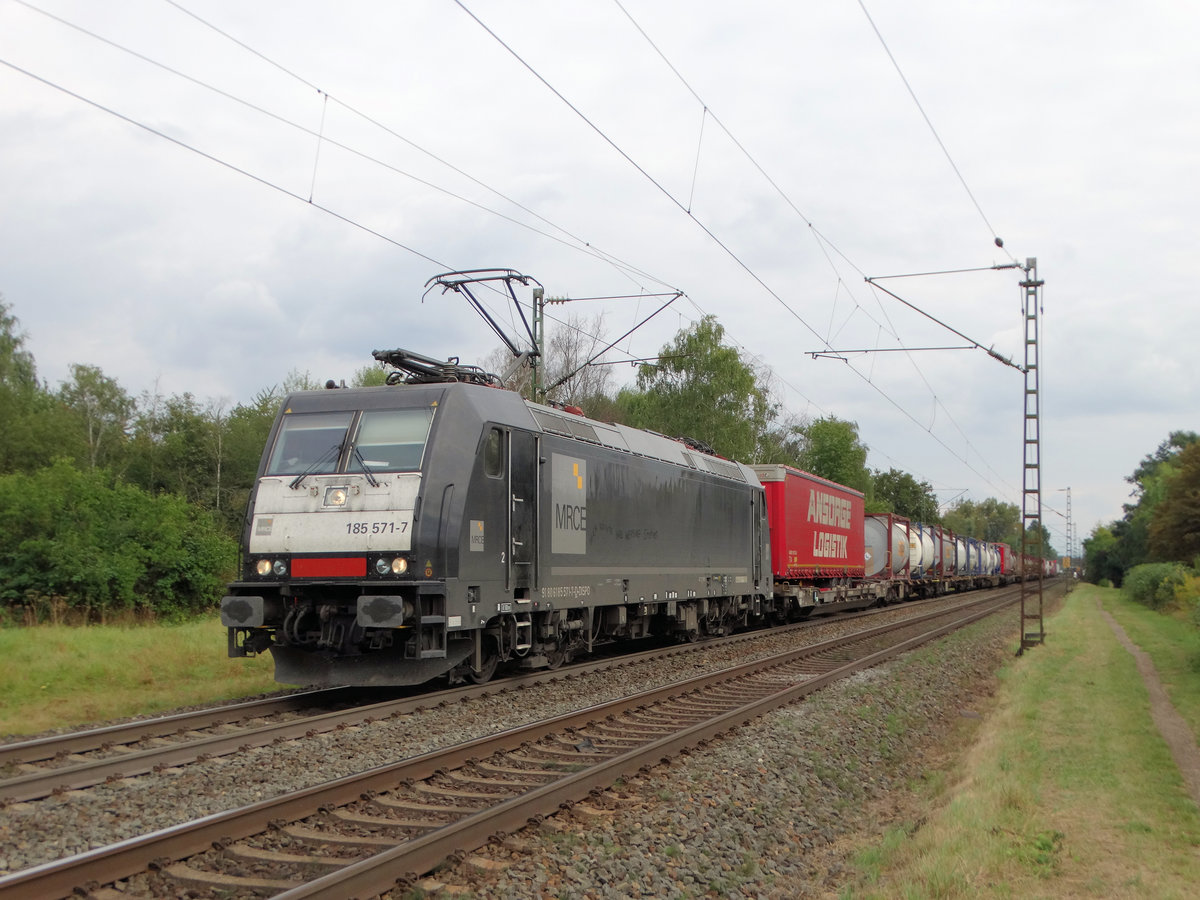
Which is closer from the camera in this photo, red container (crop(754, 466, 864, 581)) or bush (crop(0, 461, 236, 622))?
bush (crop(0, 461, 236, 622))

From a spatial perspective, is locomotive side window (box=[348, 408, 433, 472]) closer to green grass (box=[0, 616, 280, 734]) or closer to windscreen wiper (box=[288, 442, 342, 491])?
windscreen wiper (box=[288, 442, 342, 491])

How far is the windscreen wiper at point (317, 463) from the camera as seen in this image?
35.9 feet

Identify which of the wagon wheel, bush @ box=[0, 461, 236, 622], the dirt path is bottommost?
the dirt path

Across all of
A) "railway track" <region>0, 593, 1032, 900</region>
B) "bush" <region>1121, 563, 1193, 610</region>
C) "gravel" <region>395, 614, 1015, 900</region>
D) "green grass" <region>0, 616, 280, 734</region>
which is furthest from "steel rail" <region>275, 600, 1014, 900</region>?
"bush" <region>1121, 563, 1193, 610</region>

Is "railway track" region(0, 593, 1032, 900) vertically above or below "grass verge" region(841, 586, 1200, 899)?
above

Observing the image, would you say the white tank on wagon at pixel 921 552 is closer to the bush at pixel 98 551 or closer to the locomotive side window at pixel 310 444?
the bush at pixel 98 551

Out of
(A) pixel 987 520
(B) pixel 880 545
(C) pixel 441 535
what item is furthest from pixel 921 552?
(A) pixel 987 520

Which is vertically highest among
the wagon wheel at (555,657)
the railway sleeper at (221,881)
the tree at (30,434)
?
the tree at (30,434)

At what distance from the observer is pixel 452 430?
1088cm

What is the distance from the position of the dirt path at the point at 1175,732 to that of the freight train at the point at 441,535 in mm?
7094

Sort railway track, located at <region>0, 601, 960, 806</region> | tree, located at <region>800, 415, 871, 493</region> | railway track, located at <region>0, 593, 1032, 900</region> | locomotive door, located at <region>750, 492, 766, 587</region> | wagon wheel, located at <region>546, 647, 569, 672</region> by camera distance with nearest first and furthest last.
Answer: railway track, located at <region>0, 593, 1032, 900</region> → railway track, located at <region>0, 601, 960, 806</region> → wagon wheel, located at <region>546, 647, 569, 672</region> → locomotive door, located at <region>750, 492, 766, 587</region> → tree, located at <region>800, 415, 871, 493</region>

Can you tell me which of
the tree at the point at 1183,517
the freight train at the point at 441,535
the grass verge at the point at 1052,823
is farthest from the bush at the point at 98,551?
the tree at the point at 1183,517

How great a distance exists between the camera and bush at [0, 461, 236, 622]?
19500mm

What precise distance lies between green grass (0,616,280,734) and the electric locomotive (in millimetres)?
1499
